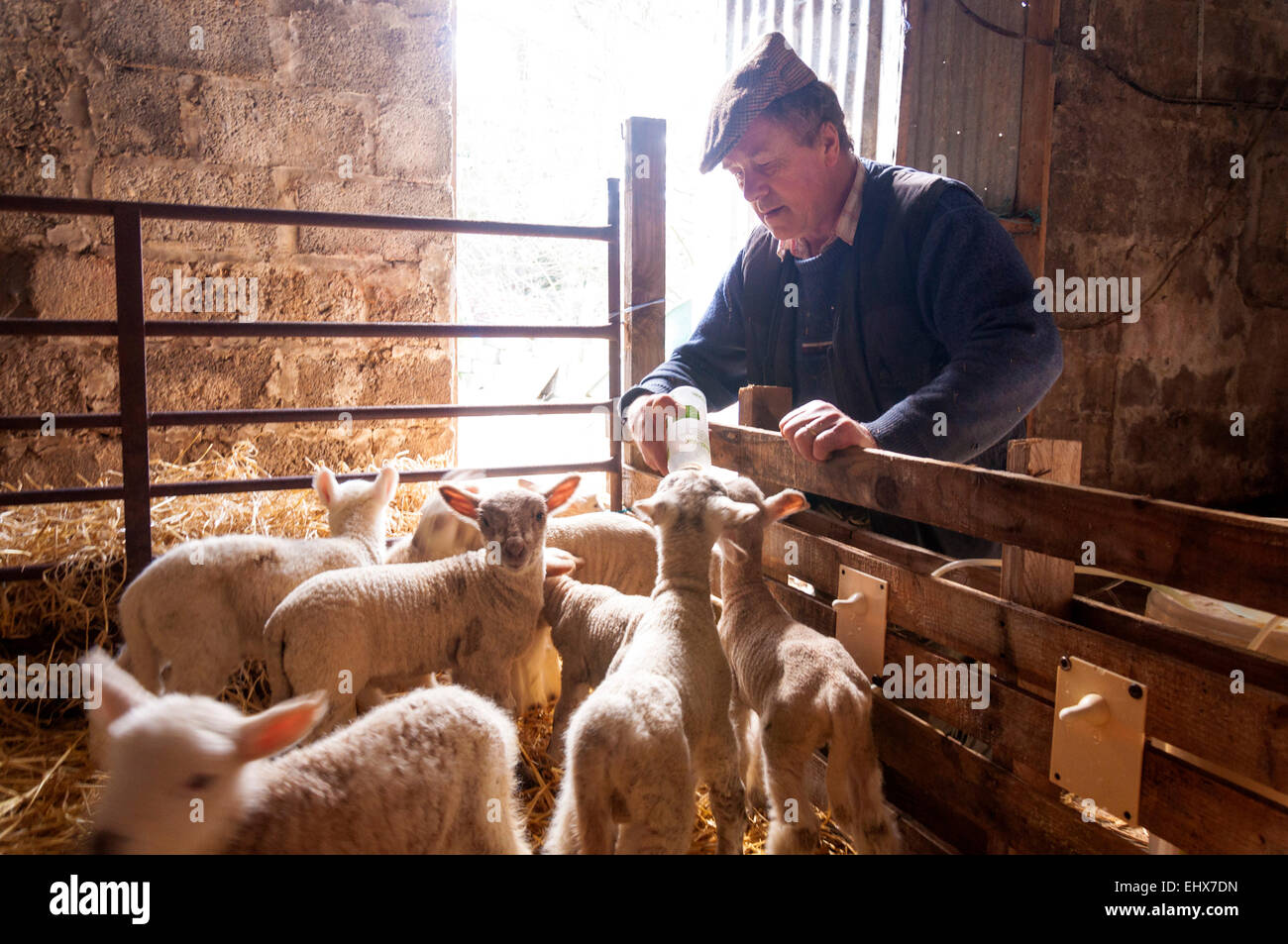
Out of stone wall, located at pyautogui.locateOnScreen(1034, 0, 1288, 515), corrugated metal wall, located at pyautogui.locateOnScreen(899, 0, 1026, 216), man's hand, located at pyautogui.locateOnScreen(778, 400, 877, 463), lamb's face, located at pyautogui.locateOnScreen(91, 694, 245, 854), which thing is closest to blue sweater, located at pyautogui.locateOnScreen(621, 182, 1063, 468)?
man's hand, located at pyautogui.locateOnScreen(778, 400, 877, 463)

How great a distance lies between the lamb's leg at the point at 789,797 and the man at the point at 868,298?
27.5 inches

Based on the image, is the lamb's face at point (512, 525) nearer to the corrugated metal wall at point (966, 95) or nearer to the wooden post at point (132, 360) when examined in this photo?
the wooden post at point (132, 360)

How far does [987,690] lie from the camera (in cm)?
170

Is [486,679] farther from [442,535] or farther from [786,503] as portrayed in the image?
[786,503]

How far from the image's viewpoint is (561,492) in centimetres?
258

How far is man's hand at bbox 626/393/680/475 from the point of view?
2.74 metres

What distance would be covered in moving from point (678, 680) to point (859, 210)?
171cm

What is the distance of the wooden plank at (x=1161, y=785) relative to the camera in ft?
4.09

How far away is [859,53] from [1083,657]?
4.11 meters

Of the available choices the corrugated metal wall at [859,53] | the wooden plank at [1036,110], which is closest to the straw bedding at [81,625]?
the corrugated metal wall at [859,53]

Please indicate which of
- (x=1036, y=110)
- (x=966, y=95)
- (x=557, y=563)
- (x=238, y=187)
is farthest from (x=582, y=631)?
(x=1036, y=110)

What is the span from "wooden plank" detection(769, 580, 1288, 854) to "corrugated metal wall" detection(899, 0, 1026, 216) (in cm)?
362

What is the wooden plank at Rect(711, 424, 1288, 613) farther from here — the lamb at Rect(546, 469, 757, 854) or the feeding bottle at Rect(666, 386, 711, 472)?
the feeding bottle at Rect(666, 386, 711, 472)

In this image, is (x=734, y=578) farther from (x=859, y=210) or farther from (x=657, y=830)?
(x=859, y=210)
